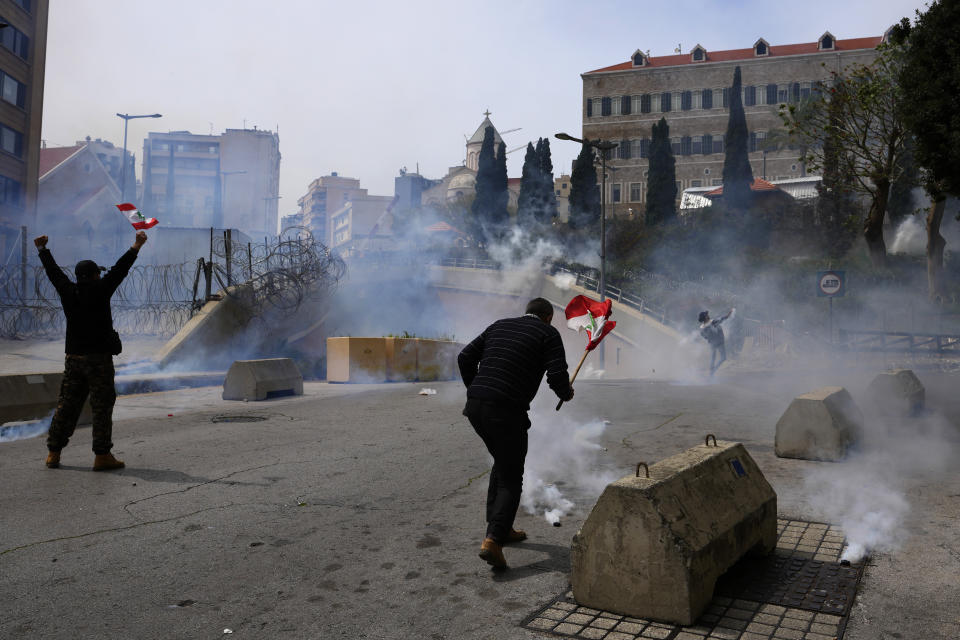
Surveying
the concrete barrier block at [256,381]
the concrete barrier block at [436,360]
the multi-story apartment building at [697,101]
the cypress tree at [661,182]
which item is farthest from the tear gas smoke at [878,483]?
the multi-story apartment building at [697,101]

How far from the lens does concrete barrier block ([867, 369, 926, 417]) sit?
10734mm

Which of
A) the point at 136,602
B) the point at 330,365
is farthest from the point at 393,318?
the point at 136,602

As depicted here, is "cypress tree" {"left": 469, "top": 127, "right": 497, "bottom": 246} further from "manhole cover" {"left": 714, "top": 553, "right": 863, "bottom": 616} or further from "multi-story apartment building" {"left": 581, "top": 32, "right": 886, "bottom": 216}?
"manhole cover" {"left": 714, "top": 553, "right": 863, "bottom": 616}

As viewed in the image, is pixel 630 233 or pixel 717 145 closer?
pixel 630 233

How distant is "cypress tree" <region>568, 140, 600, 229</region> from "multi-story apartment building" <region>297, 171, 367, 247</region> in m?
94.1

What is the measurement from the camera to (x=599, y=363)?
98.8 feet

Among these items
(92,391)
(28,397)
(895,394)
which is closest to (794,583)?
(92,391)

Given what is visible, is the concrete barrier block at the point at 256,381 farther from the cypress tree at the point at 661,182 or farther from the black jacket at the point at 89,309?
the cypress tree at the point at 661,182

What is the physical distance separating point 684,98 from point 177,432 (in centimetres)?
6142

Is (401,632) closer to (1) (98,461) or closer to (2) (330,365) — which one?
(1) (98,461)

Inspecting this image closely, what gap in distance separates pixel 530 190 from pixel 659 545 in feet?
183

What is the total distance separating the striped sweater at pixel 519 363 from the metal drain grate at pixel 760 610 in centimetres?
126

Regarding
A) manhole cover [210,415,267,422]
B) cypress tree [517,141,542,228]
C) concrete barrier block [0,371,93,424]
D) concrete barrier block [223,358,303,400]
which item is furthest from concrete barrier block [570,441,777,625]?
cypress tree [517,141,542,228]

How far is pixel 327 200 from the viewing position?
488ft
